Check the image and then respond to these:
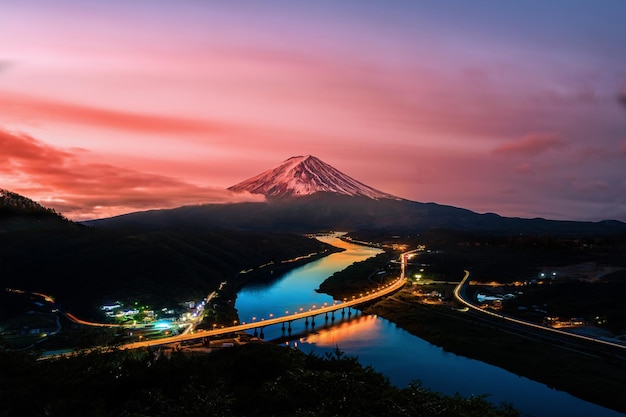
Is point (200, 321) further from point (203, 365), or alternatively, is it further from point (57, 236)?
point (57, 236)

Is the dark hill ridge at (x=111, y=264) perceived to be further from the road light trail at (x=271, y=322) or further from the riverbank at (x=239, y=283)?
the road light trail at (x=271, y=322)

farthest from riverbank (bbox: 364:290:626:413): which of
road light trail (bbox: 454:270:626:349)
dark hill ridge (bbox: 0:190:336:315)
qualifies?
dark hill ridge (bbox: 0:190:336:315)

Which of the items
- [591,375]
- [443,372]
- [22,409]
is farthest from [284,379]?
[591,375]

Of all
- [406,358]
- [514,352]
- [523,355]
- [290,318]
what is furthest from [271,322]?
[523,355]

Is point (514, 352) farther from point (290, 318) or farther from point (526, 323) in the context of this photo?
point (290, 318)

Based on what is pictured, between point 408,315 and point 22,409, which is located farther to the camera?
point 408,315

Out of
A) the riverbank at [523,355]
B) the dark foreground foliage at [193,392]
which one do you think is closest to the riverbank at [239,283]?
the riverbank at [523,355]
